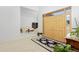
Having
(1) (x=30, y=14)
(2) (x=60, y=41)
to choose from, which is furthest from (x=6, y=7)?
(2) (x=60, y=41)

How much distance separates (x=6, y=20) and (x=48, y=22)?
449 millimetres

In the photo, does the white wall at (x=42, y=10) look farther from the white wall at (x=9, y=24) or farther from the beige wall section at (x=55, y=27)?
the white wall at (x=9, y=24)

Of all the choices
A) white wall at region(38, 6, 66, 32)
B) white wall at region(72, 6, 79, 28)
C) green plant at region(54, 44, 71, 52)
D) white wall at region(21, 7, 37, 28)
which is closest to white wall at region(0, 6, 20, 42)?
white wall at region(21, 7, 37, 28)

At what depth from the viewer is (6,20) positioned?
121 centimetres

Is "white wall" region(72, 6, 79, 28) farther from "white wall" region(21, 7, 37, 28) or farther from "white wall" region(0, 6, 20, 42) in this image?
"white wall" region(0, 6, 20, 42)

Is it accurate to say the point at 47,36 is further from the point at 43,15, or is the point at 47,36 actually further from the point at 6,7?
the point at 6,7

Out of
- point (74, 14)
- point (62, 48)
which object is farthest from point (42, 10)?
point (62, 48)

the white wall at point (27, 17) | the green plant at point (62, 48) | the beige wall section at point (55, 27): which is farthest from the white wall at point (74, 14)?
the white wall at point (27, 17)

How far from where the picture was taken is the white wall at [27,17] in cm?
120

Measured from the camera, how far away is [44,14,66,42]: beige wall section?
1.18 meters

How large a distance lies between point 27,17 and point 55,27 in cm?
32

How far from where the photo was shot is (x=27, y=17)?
1.23 m

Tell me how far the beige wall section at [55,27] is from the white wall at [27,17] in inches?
5.1
